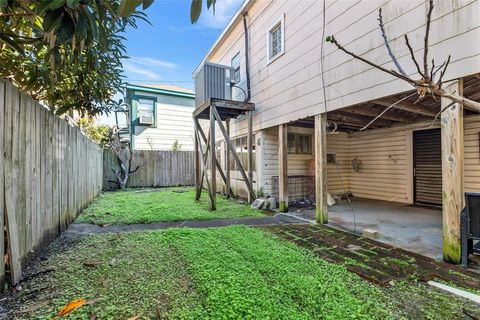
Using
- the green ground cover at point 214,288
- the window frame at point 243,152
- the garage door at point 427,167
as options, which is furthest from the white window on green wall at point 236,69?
the green ground cover at point 214,288

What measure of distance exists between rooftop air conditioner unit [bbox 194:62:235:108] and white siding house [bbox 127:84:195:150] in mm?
4891

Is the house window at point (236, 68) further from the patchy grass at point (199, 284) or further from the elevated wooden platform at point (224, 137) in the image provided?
the patchy grass at point (199, 284)

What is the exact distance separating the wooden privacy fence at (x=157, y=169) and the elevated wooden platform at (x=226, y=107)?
15.1 feet

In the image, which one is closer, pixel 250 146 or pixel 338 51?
pixel 338 51

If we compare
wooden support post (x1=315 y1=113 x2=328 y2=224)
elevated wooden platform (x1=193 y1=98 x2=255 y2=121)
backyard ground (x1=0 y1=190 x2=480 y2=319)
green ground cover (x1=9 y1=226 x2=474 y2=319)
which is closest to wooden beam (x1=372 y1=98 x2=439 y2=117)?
wooden support post (x1=315 y1=113 x2=328 y2=224)

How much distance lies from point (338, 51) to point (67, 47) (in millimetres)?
3943

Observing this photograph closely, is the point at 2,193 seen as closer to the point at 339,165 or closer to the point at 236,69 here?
the point at 236,69

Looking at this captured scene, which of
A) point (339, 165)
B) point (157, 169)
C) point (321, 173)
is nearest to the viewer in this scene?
point (321, 173)

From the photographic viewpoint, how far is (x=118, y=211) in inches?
218

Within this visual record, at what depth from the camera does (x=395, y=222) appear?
4691mm

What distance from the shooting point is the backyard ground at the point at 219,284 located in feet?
6.01

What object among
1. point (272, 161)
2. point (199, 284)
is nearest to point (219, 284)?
point (199, 284)

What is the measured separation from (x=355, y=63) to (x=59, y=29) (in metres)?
3.92

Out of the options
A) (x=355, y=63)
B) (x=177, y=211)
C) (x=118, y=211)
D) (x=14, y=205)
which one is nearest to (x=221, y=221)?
(x=177, y=211)
